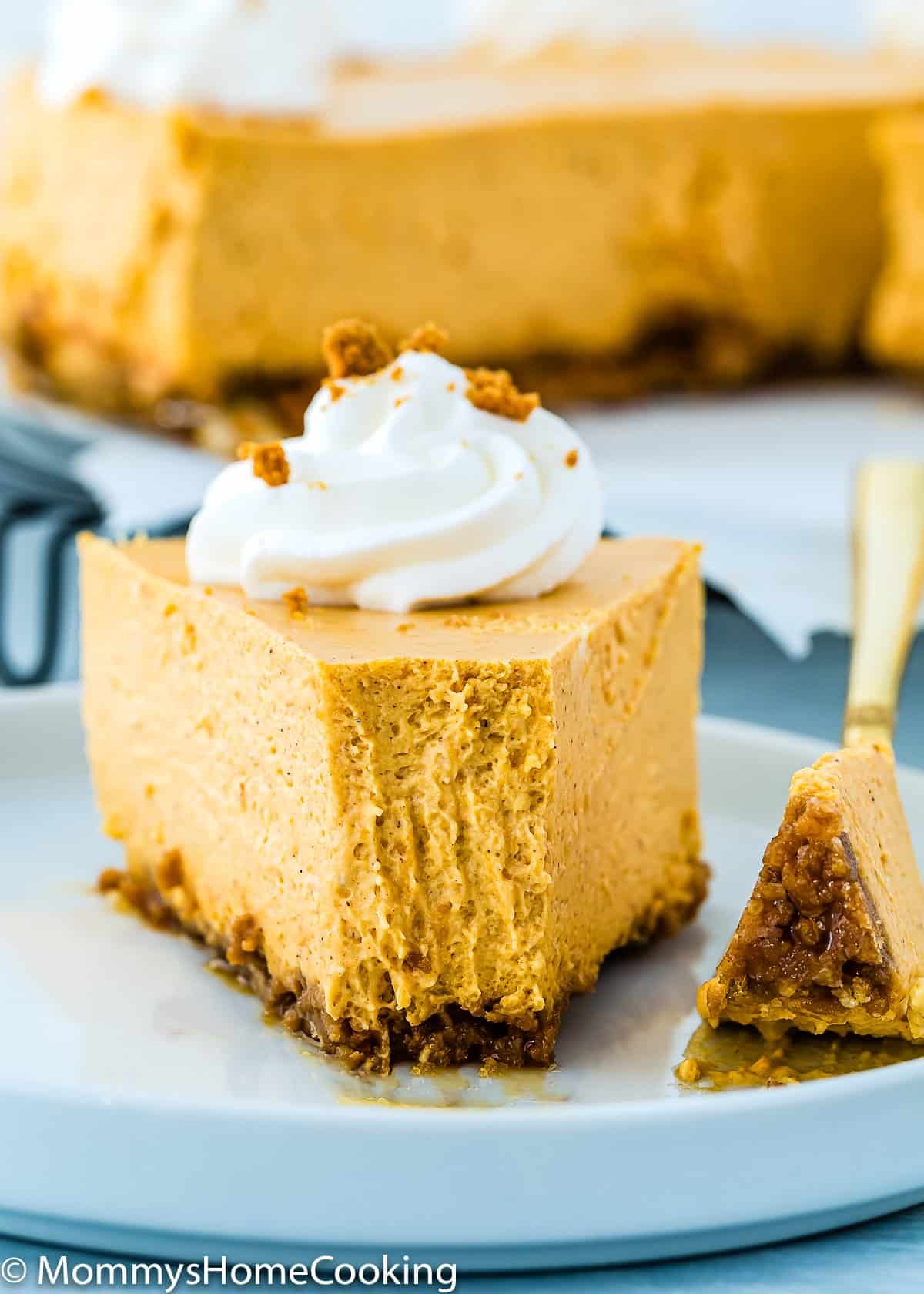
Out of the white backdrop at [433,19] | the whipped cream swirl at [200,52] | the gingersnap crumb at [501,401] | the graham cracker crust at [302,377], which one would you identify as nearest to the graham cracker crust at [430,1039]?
the gingersnap crumb at [501,401]

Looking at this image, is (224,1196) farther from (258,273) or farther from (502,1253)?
(258,273)

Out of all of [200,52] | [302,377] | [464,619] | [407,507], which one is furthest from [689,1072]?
[200,52]

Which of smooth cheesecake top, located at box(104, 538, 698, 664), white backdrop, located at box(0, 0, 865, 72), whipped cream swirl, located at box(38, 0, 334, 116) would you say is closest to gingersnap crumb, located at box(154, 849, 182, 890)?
smooth cheesecake top, located at box(104, 538, 698, 664)

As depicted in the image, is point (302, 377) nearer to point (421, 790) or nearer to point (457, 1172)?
point (421, 790)

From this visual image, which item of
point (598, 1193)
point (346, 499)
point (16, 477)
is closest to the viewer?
point (598, 1193)

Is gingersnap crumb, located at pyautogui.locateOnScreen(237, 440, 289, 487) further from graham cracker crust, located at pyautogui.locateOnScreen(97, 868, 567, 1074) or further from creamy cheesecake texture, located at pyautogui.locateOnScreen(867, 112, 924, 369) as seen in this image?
creamy cheesecake texture, located at pyautogui.locateOnScreen(867, 112, 924, 369)

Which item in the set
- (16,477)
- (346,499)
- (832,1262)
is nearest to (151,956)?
(346,499)
